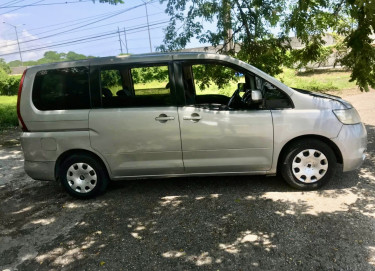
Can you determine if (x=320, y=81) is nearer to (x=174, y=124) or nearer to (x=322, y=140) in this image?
(x=322, y=140)

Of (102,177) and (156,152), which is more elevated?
(156,152)

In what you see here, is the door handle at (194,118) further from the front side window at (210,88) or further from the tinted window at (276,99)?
the tinted window at (276,99)

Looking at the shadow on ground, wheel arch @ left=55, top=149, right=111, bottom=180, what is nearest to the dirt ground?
the shadow on ground

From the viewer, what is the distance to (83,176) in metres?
4.53

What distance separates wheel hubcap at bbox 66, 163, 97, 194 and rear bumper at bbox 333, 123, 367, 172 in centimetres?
330

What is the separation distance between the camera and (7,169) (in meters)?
6.50

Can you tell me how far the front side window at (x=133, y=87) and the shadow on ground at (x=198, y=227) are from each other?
4.44ft

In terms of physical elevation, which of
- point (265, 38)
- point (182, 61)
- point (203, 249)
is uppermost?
point (265, 38)

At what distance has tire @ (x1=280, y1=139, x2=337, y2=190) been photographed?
4.21 meters

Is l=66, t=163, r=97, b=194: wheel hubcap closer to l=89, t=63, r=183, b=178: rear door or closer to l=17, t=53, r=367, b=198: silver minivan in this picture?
l=17, t=53, r=367, b=198: silver minivan

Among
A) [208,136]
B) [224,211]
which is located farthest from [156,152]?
[224,211]

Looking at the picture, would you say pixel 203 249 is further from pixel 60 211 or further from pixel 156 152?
pixel 60 211

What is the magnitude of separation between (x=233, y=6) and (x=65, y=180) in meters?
4.99

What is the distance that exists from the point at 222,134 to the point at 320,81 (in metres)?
14.0
